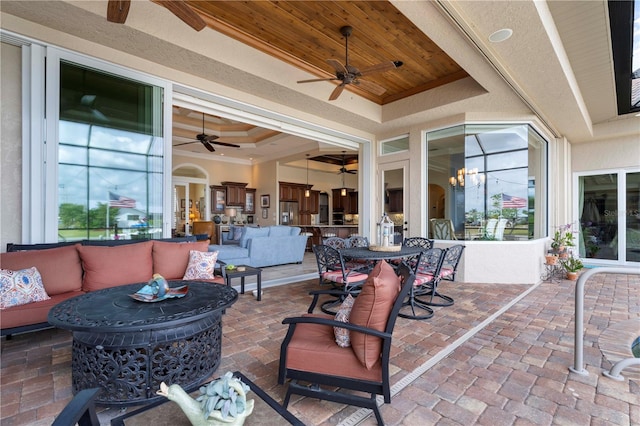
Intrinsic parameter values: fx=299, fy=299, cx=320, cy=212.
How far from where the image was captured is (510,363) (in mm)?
2479

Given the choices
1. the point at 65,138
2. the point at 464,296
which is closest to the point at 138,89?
the point at 65,138

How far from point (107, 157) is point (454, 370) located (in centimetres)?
435

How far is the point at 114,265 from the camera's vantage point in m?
3.26

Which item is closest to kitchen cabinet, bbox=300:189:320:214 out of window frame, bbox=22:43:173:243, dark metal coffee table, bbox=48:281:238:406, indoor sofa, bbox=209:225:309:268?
indoor sofa, bbox=209:225:309:268

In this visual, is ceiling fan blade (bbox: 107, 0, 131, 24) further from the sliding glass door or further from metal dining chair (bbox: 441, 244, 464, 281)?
the sliding glass door

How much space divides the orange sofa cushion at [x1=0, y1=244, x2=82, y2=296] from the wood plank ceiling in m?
3.03

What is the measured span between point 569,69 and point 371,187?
12.8ft

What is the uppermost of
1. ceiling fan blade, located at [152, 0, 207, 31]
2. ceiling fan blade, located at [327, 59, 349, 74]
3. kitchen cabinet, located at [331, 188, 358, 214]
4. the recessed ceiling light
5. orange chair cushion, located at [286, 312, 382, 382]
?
the recessed ceiling light

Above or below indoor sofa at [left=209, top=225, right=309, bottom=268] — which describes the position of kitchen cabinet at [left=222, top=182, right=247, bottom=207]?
above

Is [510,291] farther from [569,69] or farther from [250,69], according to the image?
[250,69]

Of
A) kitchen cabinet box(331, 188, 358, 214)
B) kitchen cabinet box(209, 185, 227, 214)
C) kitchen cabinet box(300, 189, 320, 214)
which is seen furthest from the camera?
kitchen cabinet box(331, 188, 358, 214)

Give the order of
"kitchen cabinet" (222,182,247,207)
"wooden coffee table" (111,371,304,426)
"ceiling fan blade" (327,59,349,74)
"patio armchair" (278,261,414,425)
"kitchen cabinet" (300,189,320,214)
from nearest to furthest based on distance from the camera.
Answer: "wooden coffee table" (111,371,304,426), "patio armchair" (278,261,414,425), "ceiling fan blade" (327,59,349,74), "kitchen cabinet" (222,182,247,207), "kitchen cabinet" (300,189,320,214)

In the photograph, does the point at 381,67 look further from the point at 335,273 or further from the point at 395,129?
the point at 395,129

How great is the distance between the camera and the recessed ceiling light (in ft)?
9.87
